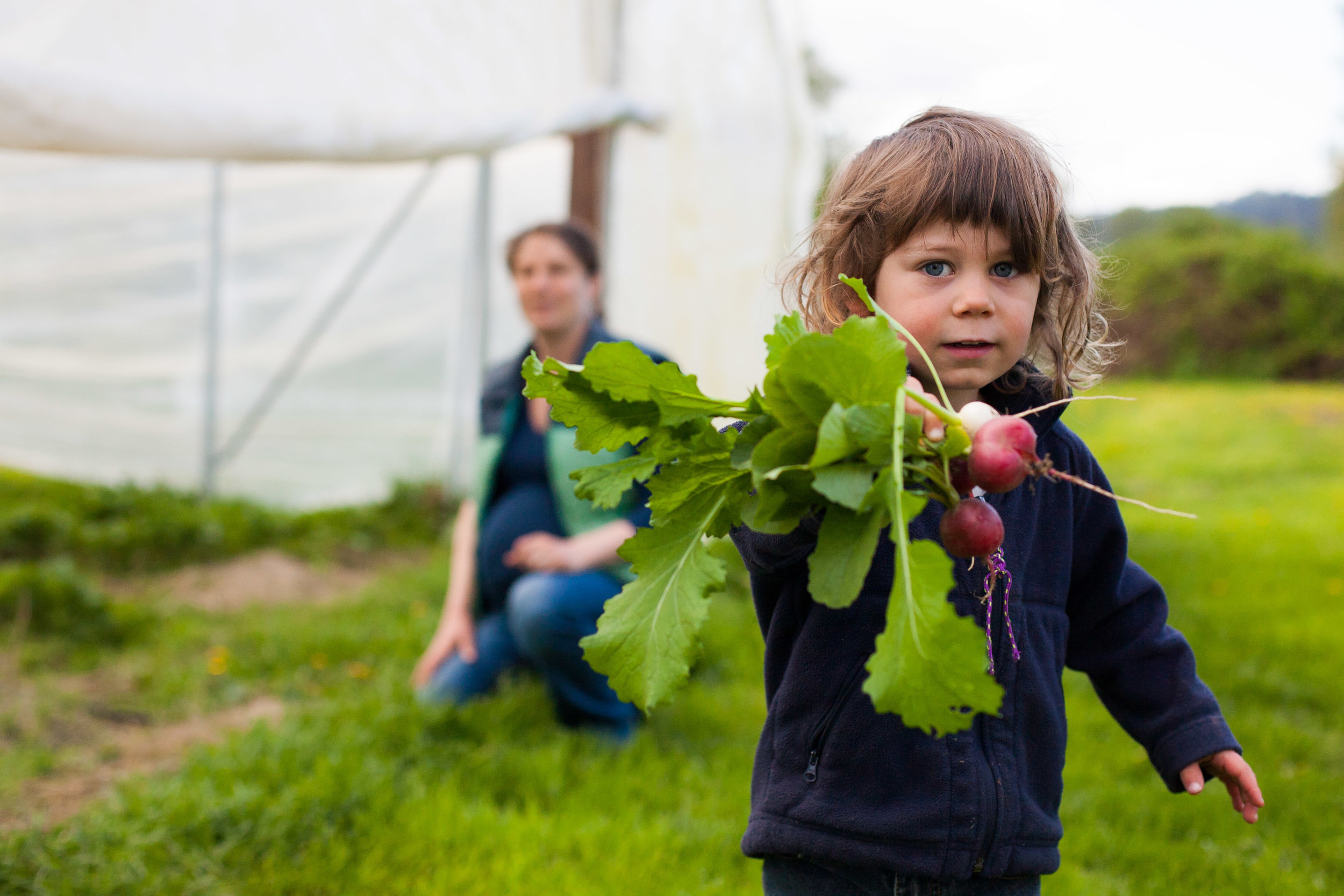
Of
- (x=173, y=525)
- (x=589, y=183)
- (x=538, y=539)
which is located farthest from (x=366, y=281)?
(x=538, y=539)

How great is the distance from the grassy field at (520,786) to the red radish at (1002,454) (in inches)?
54.1

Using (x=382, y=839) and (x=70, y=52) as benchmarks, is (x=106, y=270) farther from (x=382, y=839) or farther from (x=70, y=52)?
(x=382, y=839)

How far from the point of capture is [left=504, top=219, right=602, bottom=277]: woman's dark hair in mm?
3143

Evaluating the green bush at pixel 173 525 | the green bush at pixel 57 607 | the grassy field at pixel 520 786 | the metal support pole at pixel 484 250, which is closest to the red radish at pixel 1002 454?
the grassy field at pixel 520 786

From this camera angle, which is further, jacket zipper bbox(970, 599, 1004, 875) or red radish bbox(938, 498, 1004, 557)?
jacket zipper bbox(970, 599, 1004, 875)

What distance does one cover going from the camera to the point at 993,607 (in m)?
1.38

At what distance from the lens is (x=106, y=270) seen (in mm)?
5055

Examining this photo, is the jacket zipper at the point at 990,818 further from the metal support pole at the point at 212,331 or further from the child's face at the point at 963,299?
the metal support pole at the point at 212,331

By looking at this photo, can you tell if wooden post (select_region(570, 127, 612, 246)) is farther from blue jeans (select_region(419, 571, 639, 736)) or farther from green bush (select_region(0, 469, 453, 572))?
blue jeans (select_region(419, 571, 639, 736))

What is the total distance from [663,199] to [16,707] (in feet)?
10.2

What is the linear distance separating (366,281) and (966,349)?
471 centimetres

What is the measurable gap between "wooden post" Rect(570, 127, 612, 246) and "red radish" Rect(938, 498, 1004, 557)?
4.13 m

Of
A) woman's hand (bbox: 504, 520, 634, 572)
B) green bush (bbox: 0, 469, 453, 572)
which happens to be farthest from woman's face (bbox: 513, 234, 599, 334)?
green bush (bbox: 0, 469, 453, 572)

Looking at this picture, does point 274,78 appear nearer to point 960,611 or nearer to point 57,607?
point 57,607
